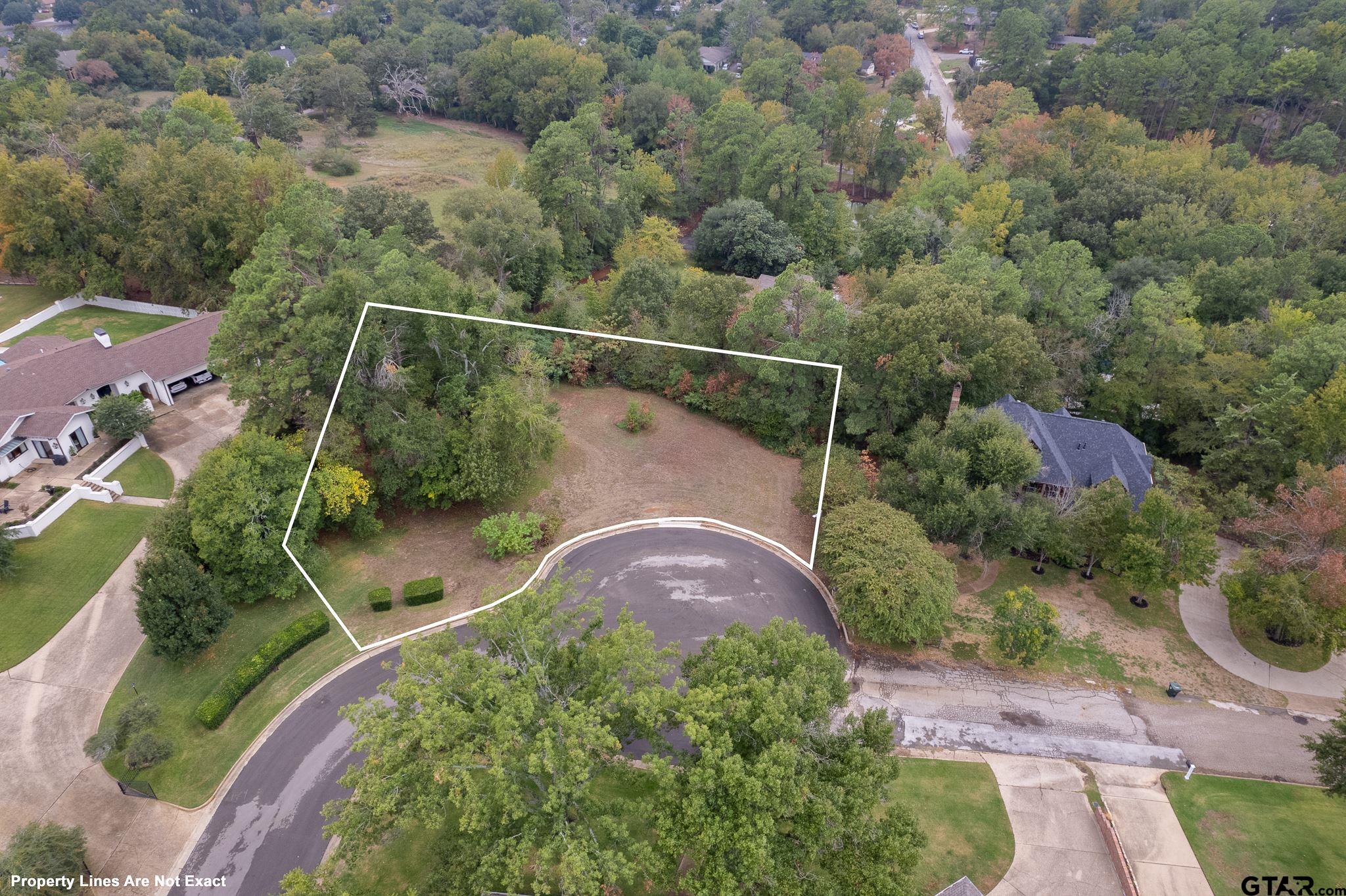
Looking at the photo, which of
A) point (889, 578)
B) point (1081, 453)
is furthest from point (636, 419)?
point (1081, 453)

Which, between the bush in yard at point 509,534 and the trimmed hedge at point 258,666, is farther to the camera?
the bush in yard at point 509,534

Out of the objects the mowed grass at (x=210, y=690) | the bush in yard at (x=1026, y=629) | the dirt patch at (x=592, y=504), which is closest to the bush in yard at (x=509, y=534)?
the dirt patch at (x=592, y=504)

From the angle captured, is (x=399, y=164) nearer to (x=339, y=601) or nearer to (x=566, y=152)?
(x=566, y=152)

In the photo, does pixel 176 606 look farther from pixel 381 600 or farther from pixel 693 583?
pixel 693 583

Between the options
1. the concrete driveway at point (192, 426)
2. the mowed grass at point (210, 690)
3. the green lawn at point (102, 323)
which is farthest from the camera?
the green lawn at point (102, 323)

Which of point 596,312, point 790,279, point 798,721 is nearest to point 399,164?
point 596,312

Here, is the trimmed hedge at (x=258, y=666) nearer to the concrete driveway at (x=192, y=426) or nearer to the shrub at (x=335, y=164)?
the concrete driveway at (x=192, y=426)
